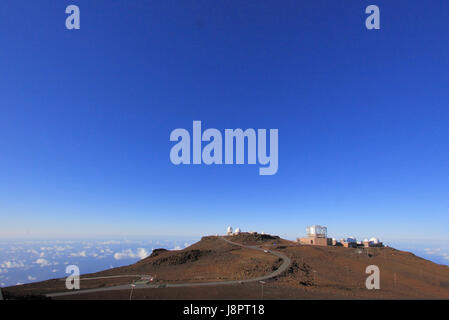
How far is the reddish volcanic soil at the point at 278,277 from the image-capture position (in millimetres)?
31859

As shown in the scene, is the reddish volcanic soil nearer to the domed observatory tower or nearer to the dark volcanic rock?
the dark volcanic rock

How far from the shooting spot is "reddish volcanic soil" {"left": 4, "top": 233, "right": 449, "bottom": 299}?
3186 centimetres

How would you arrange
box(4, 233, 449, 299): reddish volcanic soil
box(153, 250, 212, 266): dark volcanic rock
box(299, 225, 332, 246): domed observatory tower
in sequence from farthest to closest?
box(299, 225, 332, 246): domed observatory tower → box(153, 250, 212, 266): dark volcanic rock → box(4, 233, 449, 299): reddish volcanic soil

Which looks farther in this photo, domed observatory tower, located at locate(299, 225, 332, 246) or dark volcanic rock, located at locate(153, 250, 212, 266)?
domed observatory tower, located at locate(299, 225, 332, 246)

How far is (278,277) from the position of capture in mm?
41781

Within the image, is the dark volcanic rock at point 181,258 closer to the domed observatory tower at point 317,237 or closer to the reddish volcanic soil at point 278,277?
the reddish volcanic soil at point 278,277

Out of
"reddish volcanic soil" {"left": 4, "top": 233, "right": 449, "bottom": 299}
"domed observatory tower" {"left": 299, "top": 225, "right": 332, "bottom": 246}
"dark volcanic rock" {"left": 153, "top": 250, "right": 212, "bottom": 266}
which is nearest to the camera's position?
"reddish volcanic soil" {"left": 4, "top": 233, "right": 449, "bottom": 299}

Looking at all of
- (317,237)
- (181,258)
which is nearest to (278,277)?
(181,258)

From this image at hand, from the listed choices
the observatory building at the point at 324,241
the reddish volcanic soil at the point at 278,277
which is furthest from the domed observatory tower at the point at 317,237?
the reddish volcanic soil at the point at 278,277

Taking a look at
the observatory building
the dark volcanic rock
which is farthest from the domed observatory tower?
the dark volcanic rock

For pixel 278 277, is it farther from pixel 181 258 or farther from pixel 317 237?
pixel 317 237

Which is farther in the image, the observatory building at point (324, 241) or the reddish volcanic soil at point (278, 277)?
the observatory building at point (324, 241)

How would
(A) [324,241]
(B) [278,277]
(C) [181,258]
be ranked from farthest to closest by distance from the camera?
(A) [324,241]
(C) [181,258]
(B) [278,277]
